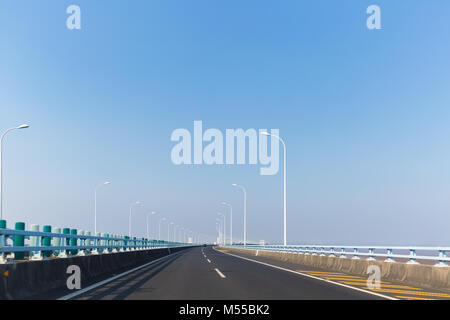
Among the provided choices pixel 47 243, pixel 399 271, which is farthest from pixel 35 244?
pixel 399 271

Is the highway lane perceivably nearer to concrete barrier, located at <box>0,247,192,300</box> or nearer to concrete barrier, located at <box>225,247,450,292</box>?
concrete barrier, located at <box>0,247,192,300</box>

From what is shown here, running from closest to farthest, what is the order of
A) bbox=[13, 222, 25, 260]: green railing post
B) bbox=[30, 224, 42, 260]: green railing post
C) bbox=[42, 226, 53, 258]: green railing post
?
bbox=[30, 224, 42, 260]: green railing post
bbox=[42, 226, 53, 258]: green railing post
bbox=[13, 222, 25, 260]: green railing post

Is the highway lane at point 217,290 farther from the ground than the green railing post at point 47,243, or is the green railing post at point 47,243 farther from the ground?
the green railing post at point 47,243

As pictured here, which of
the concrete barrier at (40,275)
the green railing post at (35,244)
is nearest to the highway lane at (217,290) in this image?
the concrete barrier at (40,275)

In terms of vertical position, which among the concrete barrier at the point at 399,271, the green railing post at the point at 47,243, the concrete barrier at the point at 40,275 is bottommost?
the concrete barrier at the point at 399,271

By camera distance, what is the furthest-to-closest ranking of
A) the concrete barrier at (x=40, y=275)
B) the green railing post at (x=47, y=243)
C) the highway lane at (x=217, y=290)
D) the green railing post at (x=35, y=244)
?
the green railing post at (x=47, y=243), the green railing post at (x=35, y=244), the highway lane at (x=217, y=290), the concrete barrier at (x=40, y=275)

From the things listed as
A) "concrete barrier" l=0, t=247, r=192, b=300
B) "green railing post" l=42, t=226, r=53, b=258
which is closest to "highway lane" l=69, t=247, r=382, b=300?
"concrete barrier" l=0, t=247, r=192, b=300

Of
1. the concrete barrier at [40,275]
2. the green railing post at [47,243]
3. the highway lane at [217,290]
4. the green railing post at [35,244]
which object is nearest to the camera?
the concrete barrier at [40,275]

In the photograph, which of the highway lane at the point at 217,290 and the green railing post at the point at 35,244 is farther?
the green railing post at the point at 35,244

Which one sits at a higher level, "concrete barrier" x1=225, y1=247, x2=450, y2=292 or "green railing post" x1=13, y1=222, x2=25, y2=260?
"green railing post" x1=13, y1=222, x2=25, y2=260

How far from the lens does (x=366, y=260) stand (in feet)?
63.4

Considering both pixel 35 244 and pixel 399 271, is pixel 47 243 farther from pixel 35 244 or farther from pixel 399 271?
pixel 399 271

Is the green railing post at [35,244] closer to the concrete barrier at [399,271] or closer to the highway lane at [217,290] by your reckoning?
the highway lane at [217,290]
